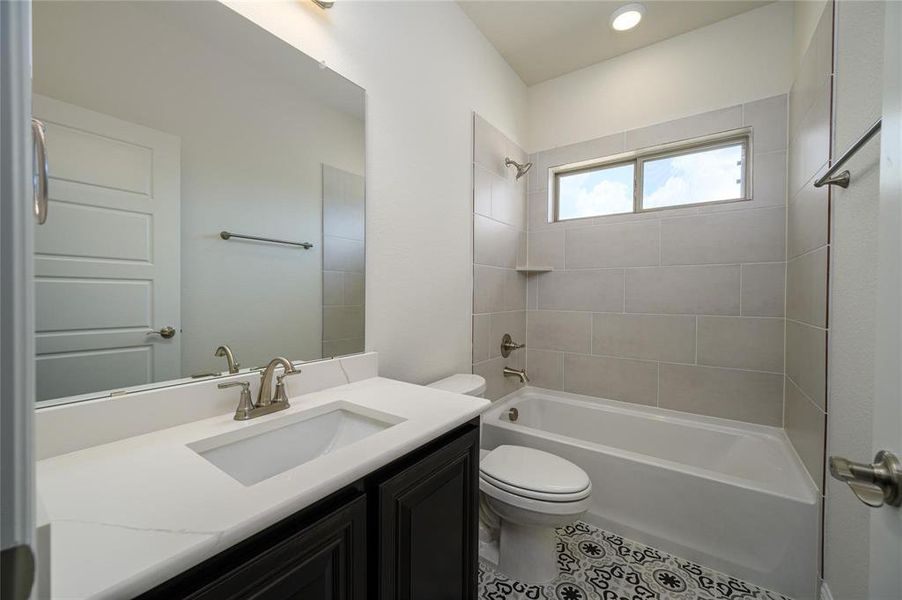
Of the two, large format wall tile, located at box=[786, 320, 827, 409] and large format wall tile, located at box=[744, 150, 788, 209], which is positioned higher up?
large format wall tile, located at box=[744, 150, 788, 209]

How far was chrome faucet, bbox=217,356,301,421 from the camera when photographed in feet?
3.25

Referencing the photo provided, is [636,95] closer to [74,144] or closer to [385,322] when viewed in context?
[385,322]

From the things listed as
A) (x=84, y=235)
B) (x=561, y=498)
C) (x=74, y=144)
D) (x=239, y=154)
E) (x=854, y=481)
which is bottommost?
(x=561, y=498)

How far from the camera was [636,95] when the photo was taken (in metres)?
2.28

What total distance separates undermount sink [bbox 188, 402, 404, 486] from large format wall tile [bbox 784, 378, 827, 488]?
5.18 feet

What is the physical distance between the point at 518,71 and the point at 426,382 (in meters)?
2.27

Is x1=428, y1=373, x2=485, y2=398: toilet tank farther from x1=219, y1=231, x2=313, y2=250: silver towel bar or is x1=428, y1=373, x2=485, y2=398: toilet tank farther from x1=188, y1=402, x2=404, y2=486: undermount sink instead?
x1=219, y1=231, x2=313, y2=250: silver towel bar

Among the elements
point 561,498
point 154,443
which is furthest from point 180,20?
point 561,498

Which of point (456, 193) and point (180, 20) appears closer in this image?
point (180, 20)

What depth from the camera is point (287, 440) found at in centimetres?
101

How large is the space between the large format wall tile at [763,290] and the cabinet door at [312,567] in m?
2.25

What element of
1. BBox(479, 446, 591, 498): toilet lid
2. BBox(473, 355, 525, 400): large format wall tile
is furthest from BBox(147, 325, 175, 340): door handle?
BBox(473, 355, 525, 400): large format wall tile

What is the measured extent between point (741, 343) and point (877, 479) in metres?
1.87

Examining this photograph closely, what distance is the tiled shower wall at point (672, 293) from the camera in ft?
6.33
